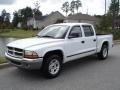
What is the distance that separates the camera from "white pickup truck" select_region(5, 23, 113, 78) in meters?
5.71

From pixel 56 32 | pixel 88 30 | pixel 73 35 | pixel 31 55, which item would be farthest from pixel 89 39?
pixel 31 55

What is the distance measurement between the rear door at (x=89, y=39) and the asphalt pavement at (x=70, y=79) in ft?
2.34

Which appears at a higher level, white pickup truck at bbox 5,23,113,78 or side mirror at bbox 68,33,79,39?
side mirror at bbox 68,33,79,39

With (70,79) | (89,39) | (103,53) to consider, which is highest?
(89,39)

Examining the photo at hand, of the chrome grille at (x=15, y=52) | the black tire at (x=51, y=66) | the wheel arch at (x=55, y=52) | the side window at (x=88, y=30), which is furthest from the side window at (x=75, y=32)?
the chrome grille at (x=15, y=52)

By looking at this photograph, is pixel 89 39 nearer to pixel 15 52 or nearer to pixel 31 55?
pixel 31 55

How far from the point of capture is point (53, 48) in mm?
6090

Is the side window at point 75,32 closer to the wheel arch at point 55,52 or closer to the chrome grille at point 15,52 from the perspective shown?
the wheel arch at point 55,52

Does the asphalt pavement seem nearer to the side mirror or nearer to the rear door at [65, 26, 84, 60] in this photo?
the rear door at [65, 26, 84, 60]

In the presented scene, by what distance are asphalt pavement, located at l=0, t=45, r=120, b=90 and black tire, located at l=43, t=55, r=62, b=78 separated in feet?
0.56

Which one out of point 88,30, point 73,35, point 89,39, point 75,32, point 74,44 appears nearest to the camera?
point 74,44

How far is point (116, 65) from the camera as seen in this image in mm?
8008

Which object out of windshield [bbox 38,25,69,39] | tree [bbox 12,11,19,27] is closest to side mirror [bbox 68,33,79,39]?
windshield [bbox 38,25,69,39]

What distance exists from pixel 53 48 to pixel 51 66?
58 cm
